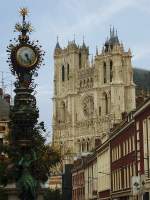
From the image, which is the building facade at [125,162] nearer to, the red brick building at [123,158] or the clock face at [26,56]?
the red brick building at [123,158]

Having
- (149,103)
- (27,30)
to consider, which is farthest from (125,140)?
(27,30)

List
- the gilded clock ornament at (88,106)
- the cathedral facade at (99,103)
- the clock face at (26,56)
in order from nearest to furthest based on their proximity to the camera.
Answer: the clock face at (26,56) → the cathedral facade at (99,103) → the gilded clock ornament at (88,106)

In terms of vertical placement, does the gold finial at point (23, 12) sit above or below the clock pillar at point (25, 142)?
above

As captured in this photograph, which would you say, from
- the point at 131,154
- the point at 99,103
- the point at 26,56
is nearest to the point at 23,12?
the point at 26,56

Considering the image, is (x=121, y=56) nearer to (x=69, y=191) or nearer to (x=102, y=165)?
(x=69, y=191)

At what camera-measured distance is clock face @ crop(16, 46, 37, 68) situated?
1204 inches

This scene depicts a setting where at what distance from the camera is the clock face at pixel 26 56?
30594 millimetres

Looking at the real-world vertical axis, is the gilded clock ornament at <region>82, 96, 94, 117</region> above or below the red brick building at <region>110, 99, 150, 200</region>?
above

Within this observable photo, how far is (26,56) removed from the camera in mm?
30797

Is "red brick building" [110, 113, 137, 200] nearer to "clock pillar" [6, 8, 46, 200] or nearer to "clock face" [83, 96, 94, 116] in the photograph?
"clock pillar" [6, 8, 46, 200]

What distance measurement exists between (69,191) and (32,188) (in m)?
89.9

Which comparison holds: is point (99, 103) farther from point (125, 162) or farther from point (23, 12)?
point (23, 12)

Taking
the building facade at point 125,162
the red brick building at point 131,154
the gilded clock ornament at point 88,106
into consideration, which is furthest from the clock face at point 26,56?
the gilded clock ornament at point 88,106

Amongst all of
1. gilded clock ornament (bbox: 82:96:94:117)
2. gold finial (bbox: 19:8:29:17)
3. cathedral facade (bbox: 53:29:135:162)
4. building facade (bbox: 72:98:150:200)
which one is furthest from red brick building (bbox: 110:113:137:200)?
gilded clock ornament (bbox: 82:96:94:117)
